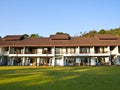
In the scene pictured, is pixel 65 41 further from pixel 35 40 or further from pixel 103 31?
pixel 103 31

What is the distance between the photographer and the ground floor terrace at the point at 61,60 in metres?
49.3

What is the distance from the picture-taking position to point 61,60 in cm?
5047

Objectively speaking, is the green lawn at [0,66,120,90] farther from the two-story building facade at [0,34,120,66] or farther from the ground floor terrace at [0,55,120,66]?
the two-story building facade at [0,34,120,66]

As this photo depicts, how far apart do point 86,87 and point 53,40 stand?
120 ft

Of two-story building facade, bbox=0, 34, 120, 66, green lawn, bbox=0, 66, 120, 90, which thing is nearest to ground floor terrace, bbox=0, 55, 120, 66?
two-story building facade, bbox=0, 34, 120, 66

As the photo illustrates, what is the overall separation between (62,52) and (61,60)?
1787 millimetres

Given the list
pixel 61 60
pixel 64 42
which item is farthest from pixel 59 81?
pixel 64 42

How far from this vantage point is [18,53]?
2005 inches

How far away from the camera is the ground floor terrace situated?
49.3 metres

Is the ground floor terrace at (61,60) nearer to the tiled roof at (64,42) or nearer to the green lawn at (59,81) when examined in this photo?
the tiled roof at (64,42)

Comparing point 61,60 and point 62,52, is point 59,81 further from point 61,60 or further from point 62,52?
point 62,52

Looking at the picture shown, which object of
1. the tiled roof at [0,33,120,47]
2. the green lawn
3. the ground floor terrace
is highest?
the tiled roof at [0,33,120,47]

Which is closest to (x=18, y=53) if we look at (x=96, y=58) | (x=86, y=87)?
(x=96, y=58)

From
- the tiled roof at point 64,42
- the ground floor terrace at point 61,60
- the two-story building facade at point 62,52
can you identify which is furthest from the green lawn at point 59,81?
the tiled roof at point 64,42
